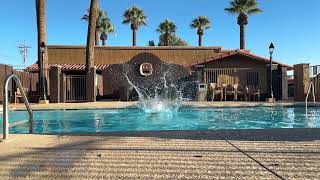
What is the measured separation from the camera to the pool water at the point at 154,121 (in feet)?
43.0

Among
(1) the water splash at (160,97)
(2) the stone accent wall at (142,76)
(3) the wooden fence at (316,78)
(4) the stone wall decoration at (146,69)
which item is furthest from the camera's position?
(4) the stone wall decoration at (146,69)

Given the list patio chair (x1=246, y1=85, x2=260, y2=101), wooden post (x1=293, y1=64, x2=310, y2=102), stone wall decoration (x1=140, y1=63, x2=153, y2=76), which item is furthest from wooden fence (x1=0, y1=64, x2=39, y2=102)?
wooden post (x1=293, y1=64, x2=310, y2=102)

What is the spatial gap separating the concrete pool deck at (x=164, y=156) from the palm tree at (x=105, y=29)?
5172 cm

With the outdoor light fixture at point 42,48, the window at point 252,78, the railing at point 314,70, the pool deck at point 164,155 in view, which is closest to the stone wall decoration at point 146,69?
the window at point 252,78

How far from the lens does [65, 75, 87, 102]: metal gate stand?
1001 inches

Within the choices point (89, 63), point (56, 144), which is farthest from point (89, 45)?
point (56, 144)

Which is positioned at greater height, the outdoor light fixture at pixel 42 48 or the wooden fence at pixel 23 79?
the outdoor light fixture at pixel 42 48

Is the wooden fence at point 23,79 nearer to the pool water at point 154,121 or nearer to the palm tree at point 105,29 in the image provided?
the pool water at point 154,121

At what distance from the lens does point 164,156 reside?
5.55 meters

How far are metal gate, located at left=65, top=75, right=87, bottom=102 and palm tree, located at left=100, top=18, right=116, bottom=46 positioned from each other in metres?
33.2

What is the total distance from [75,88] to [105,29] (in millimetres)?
33677

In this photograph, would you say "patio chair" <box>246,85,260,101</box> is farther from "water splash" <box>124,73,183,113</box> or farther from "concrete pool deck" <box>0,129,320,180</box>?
"concrete pool deck" <box>0,129,320,180</box>

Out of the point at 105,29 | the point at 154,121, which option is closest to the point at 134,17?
the point at 105,29

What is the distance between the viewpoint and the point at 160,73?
1110 inches
